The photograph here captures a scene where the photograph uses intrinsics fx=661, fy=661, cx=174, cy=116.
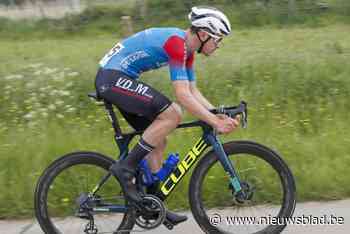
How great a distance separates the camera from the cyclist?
15.3ft

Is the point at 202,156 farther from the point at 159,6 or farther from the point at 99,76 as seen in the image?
the point at 159,6

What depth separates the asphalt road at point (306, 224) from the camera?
5.14m

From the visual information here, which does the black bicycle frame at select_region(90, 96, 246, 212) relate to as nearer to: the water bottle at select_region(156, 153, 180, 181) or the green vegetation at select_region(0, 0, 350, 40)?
the water bottle at select_region(156, 153, 180, 181)

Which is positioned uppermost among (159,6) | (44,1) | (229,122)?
(229,122)

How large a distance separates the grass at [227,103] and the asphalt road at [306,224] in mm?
151

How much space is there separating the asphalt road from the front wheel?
9cm

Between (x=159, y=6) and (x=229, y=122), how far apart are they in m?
11.7

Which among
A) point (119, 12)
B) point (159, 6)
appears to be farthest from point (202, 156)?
point (119, 12)

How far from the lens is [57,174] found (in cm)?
496

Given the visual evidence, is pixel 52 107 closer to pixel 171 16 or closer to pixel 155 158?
pixel 155 158

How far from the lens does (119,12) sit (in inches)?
763

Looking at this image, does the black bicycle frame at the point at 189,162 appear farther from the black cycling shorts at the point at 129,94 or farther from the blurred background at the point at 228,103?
the blurred background at the point at 228,103

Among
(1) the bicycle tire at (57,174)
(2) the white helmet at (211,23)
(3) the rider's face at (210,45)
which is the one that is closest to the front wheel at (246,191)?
(1) the bicycle tire at (57,174)

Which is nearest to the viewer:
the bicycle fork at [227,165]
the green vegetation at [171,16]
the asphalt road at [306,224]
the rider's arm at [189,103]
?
the rider's arm at [189,103]
